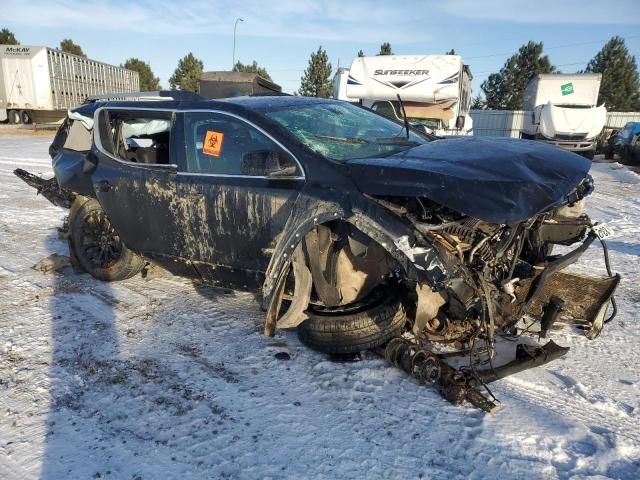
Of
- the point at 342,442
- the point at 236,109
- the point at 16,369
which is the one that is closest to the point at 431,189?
the point at 342,442

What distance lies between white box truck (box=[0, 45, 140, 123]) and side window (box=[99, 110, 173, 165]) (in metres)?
24.0

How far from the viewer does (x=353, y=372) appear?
124 inches

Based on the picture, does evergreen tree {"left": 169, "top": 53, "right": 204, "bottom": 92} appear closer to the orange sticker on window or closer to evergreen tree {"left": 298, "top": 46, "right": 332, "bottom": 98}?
evergreen tree {"left": 298, "top": 46, "right": 332, "bottom": 98}

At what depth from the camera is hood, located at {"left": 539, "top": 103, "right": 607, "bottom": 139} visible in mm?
16734

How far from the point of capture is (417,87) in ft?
37.8

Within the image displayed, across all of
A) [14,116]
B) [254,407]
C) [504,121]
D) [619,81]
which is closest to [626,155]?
[504,121]

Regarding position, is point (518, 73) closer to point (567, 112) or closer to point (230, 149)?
point (567, 112)

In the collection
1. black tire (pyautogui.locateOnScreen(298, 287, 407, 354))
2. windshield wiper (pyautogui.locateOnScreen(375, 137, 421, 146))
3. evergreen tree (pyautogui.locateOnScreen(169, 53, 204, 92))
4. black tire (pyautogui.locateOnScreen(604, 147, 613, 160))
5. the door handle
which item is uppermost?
evergreen tree (pyautogui.locateOnScreen(169, 53, 204, 92))

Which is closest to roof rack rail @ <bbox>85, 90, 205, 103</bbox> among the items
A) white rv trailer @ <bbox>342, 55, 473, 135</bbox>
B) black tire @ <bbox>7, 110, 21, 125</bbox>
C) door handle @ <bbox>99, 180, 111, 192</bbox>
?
door handle @ <bbox>99, 180, 111, 192</bbox>

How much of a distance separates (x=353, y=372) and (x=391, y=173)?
4.47 feet

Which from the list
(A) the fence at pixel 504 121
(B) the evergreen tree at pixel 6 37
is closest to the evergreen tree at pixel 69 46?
(B) the evergreen tree at pixel 6 37

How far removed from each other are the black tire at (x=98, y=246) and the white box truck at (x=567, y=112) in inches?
654

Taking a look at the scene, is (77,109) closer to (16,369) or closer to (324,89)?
(16,369)

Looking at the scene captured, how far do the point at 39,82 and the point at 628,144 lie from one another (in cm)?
2699
